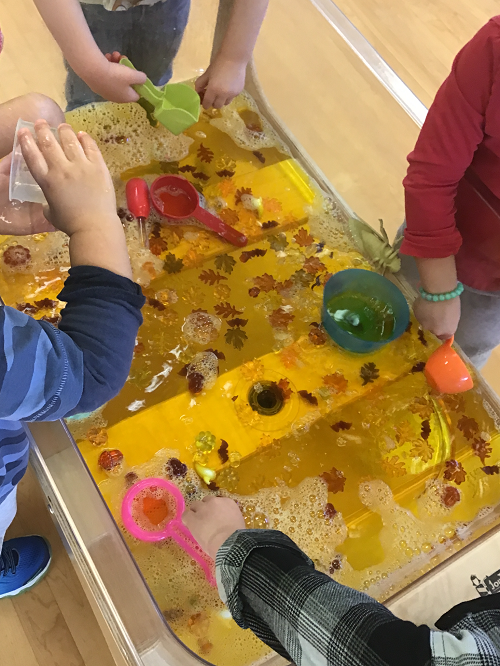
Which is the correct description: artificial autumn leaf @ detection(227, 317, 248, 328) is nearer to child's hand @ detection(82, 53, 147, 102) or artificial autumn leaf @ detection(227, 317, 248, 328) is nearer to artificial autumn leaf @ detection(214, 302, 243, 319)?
artificial autumn leaf @ detection(214, 302, 243, 319)

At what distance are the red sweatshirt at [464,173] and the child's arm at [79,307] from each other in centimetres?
44

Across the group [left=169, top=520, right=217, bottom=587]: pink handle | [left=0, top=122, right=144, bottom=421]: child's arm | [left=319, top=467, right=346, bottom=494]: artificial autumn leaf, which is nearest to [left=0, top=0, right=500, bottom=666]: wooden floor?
[left=169, top=520, right=217, bottom=587]: pink handle

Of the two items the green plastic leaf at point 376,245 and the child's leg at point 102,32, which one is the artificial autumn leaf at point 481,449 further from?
the child's leg at point 102,32

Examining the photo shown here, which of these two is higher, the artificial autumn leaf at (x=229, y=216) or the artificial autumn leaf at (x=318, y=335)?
the artificial autumn leaf at (x=229, y=216)

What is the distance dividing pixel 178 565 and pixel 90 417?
0.25 metres

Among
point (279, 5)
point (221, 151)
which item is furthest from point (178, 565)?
point (279, 5)

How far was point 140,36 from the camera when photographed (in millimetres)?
973

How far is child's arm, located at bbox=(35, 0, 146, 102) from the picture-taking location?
0.79 m

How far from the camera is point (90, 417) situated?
2.55 ft

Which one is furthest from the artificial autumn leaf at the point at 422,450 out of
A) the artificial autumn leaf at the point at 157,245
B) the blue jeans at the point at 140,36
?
the blue jeans at the point at 140,36

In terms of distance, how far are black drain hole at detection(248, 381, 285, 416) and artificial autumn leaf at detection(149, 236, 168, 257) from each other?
0.30m

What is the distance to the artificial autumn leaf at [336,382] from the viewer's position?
86 cm

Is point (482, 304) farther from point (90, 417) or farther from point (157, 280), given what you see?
point (90, 417)

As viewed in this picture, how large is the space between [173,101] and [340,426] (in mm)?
618
